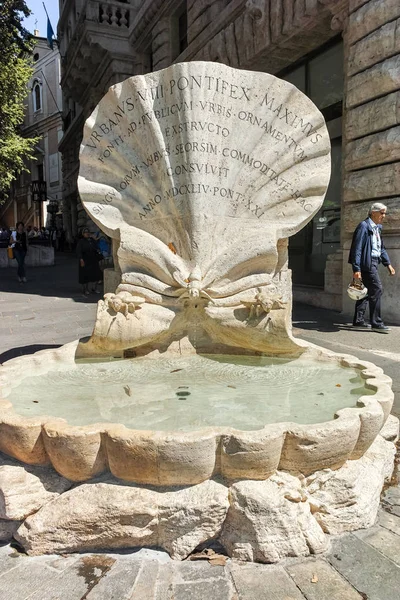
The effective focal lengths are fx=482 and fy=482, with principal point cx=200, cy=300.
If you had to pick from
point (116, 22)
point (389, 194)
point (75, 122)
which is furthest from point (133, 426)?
point (75, 122)

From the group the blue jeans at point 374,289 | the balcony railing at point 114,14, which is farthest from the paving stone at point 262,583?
the balcony railing at point 114,14

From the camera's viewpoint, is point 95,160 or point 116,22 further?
point 116,22

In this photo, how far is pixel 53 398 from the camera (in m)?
2.48

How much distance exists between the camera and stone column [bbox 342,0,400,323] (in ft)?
20.0

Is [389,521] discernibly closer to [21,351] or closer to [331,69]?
[21,351]

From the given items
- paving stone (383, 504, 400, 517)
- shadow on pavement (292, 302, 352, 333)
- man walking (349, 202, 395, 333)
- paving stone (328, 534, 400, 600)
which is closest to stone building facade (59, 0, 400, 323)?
shadow on pavement (292, 302, 352, 333)

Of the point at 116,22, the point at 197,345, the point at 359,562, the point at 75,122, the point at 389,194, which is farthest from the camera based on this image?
the point at 75,122

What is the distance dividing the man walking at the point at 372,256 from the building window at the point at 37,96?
3656 cm

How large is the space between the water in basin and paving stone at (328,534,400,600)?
52 centimetres

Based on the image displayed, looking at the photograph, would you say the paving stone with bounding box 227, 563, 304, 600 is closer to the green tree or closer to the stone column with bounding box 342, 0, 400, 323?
the stone column with bounding box 342, 0, 400, 323

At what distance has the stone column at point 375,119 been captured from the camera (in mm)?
6109

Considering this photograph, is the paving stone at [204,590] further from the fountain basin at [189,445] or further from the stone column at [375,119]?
the stone column at [375,119]

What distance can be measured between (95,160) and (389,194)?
4294mm

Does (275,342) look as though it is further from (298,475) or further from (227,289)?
(298,475)
